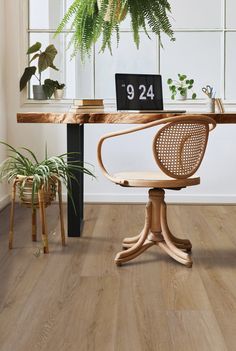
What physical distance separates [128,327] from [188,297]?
0.44 m

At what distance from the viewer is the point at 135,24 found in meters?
3.39

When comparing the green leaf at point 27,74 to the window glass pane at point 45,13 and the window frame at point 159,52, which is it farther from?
the window glass pane at point 45,13

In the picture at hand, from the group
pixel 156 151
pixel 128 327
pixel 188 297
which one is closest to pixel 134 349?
pixel 128 327

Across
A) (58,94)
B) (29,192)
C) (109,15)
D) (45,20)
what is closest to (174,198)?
(58,94)

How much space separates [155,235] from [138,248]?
0.14 meters

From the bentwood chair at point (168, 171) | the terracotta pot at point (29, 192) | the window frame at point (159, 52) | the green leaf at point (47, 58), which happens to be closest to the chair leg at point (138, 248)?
the bentwood chair at point (168, 171)

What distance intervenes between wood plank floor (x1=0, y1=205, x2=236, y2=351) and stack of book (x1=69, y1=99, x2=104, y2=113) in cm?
77

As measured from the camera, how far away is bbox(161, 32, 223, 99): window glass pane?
5.11 meters

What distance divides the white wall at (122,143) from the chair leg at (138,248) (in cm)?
185

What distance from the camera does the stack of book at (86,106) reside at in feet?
11.9

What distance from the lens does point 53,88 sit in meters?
5.08

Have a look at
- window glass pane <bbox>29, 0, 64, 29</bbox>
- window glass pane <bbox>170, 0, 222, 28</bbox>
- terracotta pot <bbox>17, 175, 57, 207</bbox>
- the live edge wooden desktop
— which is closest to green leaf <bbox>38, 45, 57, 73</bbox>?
window glass pane <bbox>29, 0, 64, 29</bbox>

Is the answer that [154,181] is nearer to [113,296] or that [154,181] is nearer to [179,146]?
[179,146]

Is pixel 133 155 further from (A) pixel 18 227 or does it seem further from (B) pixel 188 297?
(B) pixel 188 297
